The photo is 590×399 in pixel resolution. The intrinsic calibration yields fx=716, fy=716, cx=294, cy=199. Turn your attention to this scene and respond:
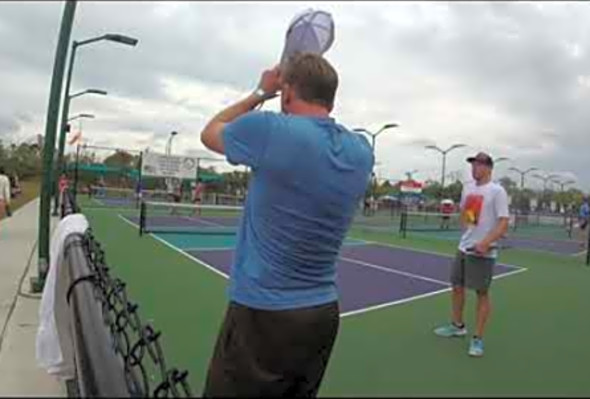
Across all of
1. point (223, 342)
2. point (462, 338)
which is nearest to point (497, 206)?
point (462, 338)

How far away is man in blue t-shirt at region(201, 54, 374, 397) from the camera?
2.31 metres

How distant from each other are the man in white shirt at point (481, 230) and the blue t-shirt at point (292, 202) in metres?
4.30

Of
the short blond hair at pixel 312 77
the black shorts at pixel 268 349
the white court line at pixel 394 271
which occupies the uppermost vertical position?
the short blond hair at pixel 312 77

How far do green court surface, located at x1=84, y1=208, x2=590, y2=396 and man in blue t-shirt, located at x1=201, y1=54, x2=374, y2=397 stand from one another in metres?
0.23

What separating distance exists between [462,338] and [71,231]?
4149 mm

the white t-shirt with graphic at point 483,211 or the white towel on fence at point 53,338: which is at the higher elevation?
the white t-shirt with graphic at point 483,211

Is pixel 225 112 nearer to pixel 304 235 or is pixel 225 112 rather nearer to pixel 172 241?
pixel 304 235

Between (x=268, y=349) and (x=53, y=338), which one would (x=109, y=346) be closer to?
(x=268, y=349)

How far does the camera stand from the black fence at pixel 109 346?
74.4 inches

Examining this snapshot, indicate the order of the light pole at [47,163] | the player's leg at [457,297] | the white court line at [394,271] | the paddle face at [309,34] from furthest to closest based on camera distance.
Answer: the white court line at [394,271]
the light pole at [47,163]
the player's leg at [457,297]
the paddle face at [309,34]

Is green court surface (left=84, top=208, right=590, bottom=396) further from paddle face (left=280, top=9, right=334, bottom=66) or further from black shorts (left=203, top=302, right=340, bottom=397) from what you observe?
paddle face (left=280, top=9, right=334, bottom=66)

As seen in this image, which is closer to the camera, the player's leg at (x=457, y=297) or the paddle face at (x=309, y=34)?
the paddle face at (x=309, y=34)

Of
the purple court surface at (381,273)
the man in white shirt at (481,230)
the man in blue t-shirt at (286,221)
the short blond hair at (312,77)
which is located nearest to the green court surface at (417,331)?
the man in blue t-shirt at (286,221)

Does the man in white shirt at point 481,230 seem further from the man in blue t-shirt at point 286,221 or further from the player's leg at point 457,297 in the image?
the man in blue t-shirt at point 286,221
